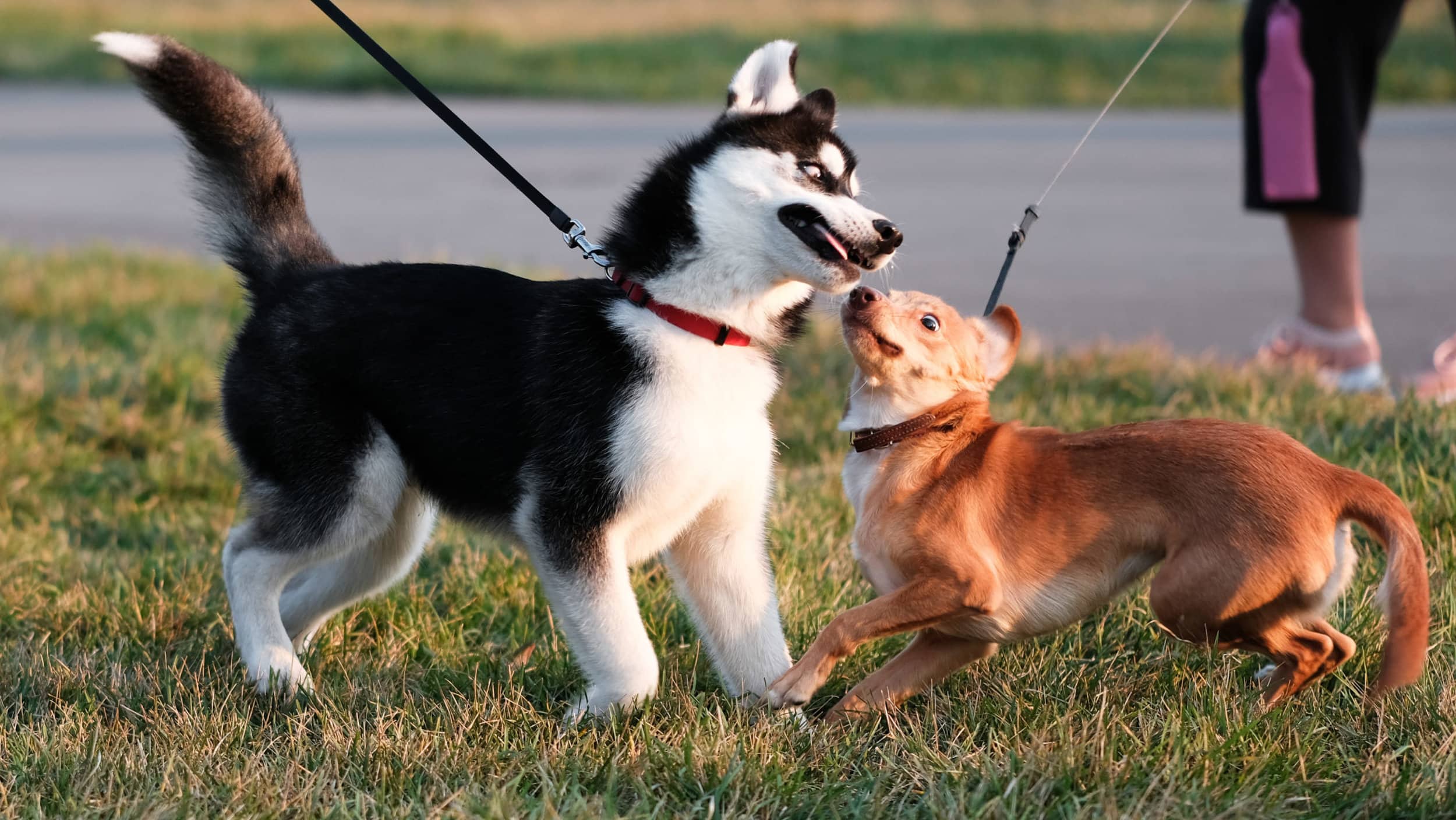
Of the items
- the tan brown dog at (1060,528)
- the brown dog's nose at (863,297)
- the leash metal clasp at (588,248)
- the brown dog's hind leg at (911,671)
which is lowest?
the brown dog's hind leg at (911,671)

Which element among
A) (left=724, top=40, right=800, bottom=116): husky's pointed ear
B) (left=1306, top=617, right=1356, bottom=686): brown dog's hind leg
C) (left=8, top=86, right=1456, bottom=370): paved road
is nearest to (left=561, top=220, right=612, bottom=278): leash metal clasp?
(left=724, top=40, right=800, bottom=116): husky's pointed ear

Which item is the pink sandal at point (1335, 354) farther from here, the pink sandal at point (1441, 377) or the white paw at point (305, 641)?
the white paw at point (305, 641)

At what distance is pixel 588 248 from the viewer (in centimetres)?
304

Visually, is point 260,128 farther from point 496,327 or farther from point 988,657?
point 988,657

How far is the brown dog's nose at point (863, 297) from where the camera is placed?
2811 millimetres

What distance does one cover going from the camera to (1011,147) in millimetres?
11383

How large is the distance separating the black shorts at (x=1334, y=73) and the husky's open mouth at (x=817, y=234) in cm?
308

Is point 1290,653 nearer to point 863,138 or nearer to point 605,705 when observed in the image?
point 605,705

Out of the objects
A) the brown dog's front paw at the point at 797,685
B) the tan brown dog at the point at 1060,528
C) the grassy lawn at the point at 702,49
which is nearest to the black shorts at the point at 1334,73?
the tan brown dog at the point at 1060,528

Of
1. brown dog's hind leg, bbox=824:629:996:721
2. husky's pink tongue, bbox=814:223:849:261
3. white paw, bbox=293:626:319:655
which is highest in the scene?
husky's pink tongue, bbox=814:223:849:261

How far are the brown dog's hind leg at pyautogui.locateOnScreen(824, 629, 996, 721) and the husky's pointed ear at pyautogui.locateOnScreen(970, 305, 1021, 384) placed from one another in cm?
54

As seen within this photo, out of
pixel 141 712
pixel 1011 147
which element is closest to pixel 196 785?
pixel 141 712

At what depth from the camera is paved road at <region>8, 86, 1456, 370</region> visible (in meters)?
7.45

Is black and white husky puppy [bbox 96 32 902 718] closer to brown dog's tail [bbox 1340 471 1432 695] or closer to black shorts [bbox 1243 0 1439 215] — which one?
brown dog's tail [bbox 1340 471 1432 695]
